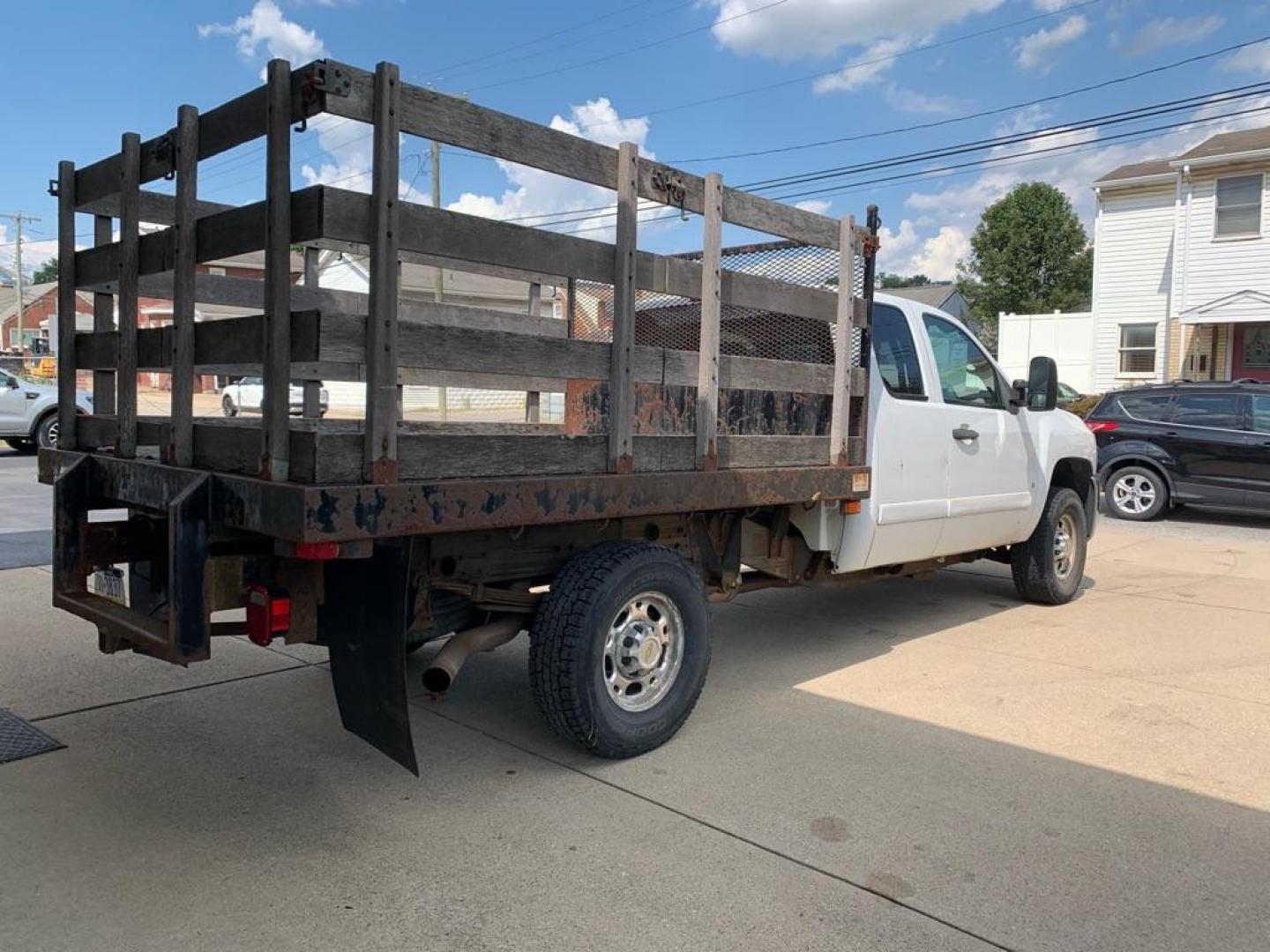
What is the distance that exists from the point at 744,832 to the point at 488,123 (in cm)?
266

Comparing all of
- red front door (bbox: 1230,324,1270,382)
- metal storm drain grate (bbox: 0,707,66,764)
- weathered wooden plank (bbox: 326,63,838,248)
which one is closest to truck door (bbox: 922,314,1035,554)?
weathered wooden plank (bbox: 326,63,838,248)

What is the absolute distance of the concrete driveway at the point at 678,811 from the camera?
9.80ft

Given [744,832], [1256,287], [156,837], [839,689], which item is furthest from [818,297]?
[1256,287]

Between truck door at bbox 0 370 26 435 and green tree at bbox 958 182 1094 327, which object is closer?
truck door at bbox 0 370 26 435

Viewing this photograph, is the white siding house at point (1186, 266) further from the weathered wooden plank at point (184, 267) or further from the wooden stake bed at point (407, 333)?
the weathered wooden plank at point (184, 267)

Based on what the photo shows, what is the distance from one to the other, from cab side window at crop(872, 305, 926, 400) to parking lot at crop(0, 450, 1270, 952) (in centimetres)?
160

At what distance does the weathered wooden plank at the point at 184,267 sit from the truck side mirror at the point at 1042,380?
495cm

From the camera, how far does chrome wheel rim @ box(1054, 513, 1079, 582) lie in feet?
24.3

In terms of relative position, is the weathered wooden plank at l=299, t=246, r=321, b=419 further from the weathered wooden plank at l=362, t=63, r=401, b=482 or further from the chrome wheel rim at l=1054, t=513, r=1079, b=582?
the chrome wheel rim at l=1054, t=513, r=1079, b=582

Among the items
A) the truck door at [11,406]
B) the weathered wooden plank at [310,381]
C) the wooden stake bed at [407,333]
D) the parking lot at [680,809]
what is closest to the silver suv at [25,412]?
the truck door at [11,406]

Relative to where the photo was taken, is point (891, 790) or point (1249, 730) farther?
point (1249, 730)

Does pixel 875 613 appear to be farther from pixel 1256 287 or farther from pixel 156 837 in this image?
pixel 1256 287

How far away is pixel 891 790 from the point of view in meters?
3.98

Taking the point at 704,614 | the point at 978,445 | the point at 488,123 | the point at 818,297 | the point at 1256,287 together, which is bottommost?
the point at 704,614
